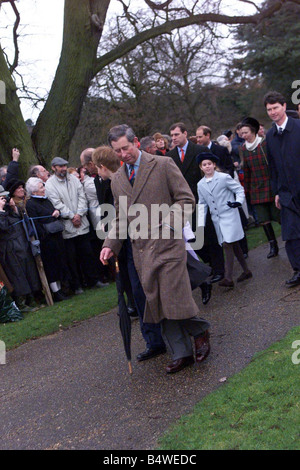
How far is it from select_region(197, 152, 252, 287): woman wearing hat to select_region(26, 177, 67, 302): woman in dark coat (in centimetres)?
245

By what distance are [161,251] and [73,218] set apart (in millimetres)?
4670

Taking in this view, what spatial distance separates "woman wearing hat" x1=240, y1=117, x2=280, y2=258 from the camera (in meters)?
9.12

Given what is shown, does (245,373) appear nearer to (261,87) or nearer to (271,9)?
(271,9)

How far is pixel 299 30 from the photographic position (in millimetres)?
28094

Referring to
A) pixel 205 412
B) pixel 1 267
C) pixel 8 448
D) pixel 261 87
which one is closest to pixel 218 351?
pixel 205 412

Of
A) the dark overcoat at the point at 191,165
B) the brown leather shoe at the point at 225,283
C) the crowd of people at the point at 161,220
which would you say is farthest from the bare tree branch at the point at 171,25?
the brown leather shoe at the point at 225,283

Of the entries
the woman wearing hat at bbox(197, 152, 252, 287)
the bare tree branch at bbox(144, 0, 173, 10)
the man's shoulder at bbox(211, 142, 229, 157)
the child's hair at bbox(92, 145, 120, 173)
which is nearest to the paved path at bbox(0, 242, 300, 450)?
the woman wearing hat at bbox(197, 152, 252, 287)

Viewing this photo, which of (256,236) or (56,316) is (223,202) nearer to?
(56,316)

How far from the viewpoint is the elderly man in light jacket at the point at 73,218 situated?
9.71 m

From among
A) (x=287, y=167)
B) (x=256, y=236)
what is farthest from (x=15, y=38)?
(x=287, y=167)

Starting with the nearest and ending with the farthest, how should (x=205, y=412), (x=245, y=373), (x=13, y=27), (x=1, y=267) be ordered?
(x=205, y=412) → (x=245, y=373) → (x=1, y=267) → (x=13, y=27)

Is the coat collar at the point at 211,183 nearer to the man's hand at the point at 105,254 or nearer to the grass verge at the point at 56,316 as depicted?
the grass verge at the point at 56,316

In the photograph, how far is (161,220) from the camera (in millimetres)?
5309
